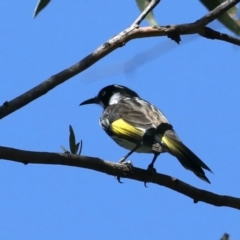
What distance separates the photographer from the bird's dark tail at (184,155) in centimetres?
409

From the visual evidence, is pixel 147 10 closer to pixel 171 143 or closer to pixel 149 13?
pixel 149 13

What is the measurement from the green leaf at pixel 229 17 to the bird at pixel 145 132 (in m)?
1.36

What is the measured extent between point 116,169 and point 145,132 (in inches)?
76.5

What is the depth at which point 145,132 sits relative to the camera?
511cm

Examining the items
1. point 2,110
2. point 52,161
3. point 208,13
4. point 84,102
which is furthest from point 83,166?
point 84,102

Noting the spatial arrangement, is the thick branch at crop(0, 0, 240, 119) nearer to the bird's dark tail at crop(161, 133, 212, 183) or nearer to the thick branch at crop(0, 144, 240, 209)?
the thick branch at crop(0, 144, 240, 209)

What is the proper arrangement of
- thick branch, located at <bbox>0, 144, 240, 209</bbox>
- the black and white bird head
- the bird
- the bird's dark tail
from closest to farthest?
1. thick branch, located at <bbox>0, 144, 240, 209</bbox>
2. the bird's dark tail
3. the bird
4. the black and white bird head

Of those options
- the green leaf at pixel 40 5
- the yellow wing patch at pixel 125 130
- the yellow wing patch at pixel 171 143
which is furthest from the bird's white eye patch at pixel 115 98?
the green leaf at pixel 40 5

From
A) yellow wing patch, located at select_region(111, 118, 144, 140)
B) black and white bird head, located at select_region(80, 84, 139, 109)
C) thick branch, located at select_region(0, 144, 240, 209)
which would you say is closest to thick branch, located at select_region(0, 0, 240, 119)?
thick branch, located at select_region(0, 144, 240, 209)

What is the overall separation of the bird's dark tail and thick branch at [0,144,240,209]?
20.9 inches

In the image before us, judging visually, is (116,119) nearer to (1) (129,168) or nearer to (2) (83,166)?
(1) (129,168)

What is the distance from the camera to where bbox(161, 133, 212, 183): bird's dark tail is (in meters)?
4.09

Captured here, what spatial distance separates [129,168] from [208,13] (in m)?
1.09

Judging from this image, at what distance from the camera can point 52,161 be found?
276 cm
